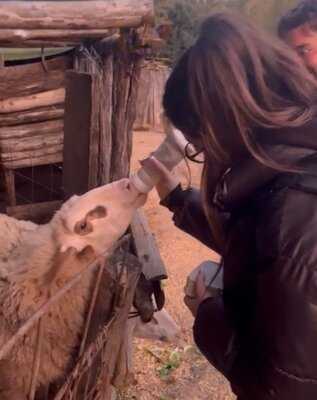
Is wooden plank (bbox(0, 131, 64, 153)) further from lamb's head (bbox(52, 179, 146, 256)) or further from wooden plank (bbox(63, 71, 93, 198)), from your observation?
lamb's head (bbox(52, 179, 146, 256))

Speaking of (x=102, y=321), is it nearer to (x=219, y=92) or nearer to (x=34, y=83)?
(x=219, y=92)

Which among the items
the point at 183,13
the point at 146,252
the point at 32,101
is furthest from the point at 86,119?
the point at 183,13

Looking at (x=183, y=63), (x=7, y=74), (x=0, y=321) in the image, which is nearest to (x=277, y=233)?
(x=183, y=63)

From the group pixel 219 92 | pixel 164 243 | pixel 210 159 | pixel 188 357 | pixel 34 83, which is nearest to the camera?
pixel 219 92

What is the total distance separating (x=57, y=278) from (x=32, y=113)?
7.89 feet

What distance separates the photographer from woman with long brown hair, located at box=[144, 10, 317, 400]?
140cm

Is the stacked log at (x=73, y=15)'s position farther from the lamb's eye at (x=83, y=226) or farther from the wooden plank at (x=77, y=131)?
the lamb's eye at (x=83, y=226)

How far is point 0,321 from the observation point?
2.50 meters

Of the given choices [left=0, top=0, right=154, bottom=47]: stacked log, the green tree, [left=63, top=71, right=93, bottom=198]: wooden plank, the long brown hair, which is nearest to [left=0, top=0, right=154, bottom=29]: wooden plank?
[left=0, top=0, right=154, bottom=47]: stacked log

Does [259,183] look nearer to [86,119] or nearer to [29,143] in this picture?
[86,119]

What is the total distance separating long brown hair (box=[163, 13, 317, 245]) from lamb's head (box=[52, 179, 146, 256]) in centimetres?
78

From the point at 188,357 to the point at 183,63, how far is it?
303 cm

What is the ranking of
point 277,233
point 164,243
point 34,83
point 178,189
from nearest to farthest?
point 277,233, point 178,189, point 34,83, point 164,243

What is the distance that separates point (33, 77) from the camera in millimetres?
4496
